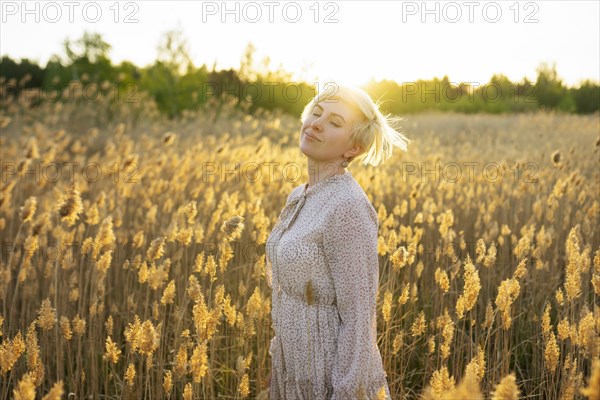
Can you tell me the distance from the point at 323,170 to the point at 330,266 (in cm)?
39

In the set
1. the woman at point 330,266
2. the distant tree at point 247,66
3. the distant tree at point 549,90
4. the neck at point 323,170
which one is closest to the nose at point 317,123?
Answer: the woman at point 330,266

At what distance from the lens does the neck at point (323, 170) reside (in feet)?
7.31

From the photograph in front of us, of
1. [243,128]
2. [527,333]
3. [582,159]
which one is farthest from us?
[243,128]

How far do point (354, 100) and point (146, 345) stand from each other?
110 centimetres

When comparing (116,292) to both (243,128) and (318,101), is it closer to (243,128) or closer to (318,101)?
(318,101)

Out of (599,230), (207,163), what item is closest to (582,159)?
(599,230)

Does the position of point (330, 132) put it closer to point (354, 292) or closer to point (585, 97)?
point (354, 292)

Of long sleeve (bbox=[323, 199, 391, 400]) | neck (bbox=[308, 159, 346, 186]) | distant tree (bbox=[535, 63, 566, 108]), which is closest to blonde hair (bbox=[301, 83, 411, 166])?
→ neck (bbox=[308, 159, 346, 186])

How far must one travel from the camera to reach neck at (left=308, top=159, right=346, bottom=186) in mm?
2229

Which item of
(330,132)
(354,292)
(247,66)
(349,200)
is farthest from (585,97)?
(354,292)

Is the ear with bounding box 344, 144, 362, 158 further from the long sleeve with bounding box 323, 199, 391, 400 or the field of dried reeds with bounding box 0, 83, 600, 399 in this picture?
the field of dried reeds with bounding box 0, 83, 600, 399

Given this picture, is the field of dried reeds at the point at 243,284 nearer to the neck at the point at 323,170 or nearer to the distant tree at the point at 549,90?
the neck at the point at 323,170

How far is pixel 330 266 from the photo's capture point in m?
2.04

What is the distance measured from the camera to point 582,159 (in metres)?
8.16
